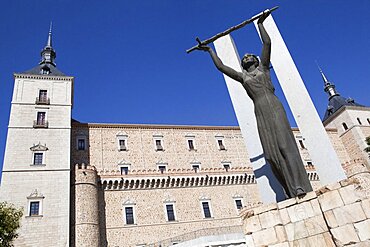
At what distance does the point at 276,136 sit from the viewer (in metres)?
4.36

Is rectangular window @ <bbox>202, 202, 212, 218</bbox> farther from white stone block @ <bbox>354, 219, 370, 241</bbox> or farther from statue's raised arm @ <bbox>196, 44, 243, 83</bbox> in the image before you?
white stone block @ <bbox>354, 219, 370, 241</bbox>

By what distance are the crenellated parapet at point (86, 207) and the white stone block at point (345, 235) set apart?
20809 millimetres

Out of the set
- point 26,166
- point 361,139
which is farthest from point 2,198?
point 361,139

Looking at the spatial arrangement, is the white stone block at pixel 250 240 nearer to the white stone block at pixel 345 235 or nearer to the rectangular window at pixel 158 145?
the white stone block at pixel 345 235

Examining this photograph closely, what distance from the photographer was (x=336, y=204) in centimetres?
351

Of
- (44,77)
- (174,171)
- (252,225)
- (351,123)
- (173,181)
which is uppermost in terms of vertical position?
(44,77)

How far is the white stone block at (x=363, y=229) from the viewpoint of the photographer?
3.22 meters

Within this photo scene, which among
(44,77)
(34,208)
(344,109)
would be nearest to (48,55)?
(44,77)

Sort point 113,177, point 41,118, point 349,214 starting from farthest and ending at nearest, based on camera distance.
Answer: point 41,118, point 113,177, point 349,214

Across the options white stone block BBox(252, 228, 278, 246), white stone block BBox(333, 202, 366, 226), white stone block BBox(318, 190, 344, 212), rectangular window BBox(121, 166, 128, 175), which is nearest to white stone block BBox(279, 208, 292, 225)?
white stone block BBox(252, 228, 278, 246)

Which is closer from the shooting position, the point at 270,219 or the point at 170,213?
the point at 270,219

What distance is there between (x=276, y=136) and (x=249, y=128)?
154cm

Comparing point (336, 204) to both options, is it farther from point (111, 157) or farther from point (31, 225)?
point (111, 157)

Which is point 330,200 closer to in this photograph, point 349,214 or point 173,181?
point 349,214
